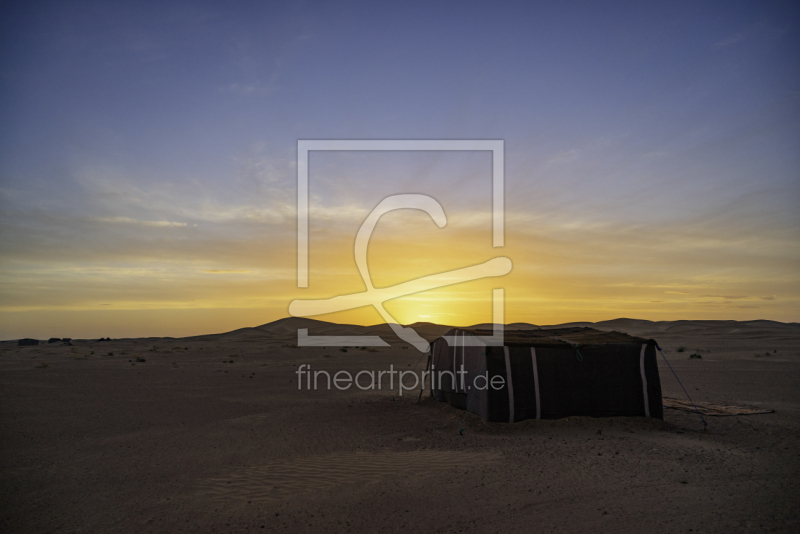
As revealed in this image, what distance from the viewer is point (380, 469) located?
384 inches

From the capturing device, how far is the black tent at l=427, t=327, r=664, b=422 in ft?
43.7

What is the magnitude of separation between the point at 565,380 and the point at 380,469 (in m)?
6.41

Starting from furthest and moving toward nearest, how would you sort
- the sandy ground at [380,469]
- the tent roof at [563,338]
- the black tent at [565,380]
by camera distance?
the tent roof at [563,338]
the black tent at [565,380]
the sandy ground at [380,469]

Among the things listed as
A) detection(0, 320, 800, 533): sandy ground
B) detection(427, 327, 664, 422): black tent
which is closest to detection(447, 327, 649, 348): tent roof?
detection(427, 327, 664, 422): black tent

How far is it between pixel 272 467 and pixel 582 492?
240 inches

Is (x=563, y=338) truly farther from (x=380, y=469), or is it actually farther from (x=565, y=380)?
(x=380, y=469)

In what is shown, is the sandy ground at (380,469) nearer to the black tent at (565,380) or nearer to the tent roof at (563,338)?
the black tent at (565,380)

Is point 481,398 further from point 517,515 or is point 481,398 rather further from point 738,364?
point 738,364

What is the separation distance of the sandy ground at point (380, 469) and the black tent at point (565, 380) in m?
0.44

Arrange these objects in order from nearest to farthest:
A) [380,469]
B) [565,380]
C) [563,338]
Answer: [380,469] → [565,380] → [563,338]

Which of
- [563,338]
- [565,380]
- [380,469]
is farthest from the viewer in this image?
[563,338]

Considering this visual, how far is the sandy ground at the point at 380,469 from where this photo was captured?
7.11 meters

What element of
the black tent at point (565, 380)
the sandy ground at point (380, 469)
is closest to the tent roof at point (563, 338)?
the black tent at point (565, 380)

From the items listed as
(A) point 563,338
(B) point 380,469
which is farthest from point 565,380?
(B) point 380,469
